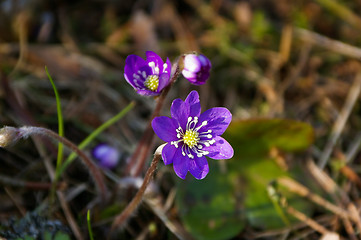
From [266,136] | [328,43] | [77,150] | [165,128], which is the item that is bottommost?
[77,150]

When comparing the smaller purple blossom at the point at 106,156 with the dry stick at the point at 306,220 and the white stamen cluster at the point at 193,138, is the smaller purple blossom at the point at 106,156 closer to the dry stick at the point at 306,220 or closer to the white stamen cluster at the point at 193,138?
the white stamen cluster at the point at 193,138

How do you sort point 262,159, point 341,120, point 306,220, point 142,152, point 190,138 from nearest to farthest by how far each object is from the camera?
point 190,138
point 142,152
point 306,220
point 262,159
point 341,120

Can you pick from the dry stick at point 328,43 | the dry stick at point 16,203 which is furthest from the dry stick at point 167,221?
the dry stick at point 328,43

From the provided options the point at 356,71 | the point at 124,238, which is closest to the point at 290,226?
the point at 124,238

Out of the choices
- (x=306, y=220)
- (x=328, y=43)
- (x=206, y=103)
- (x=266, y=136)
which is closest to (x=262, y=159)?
(x=266, y=136)

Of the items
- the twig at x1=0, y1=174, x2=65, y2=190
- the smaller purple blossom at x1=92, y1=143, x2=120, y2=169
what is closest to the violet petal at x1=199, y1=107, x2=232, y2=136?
the smaller purple blossom at x1=92, y1=143, x2=120, y2=169

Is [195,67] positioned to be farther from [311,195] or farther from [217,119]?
[311,195]
